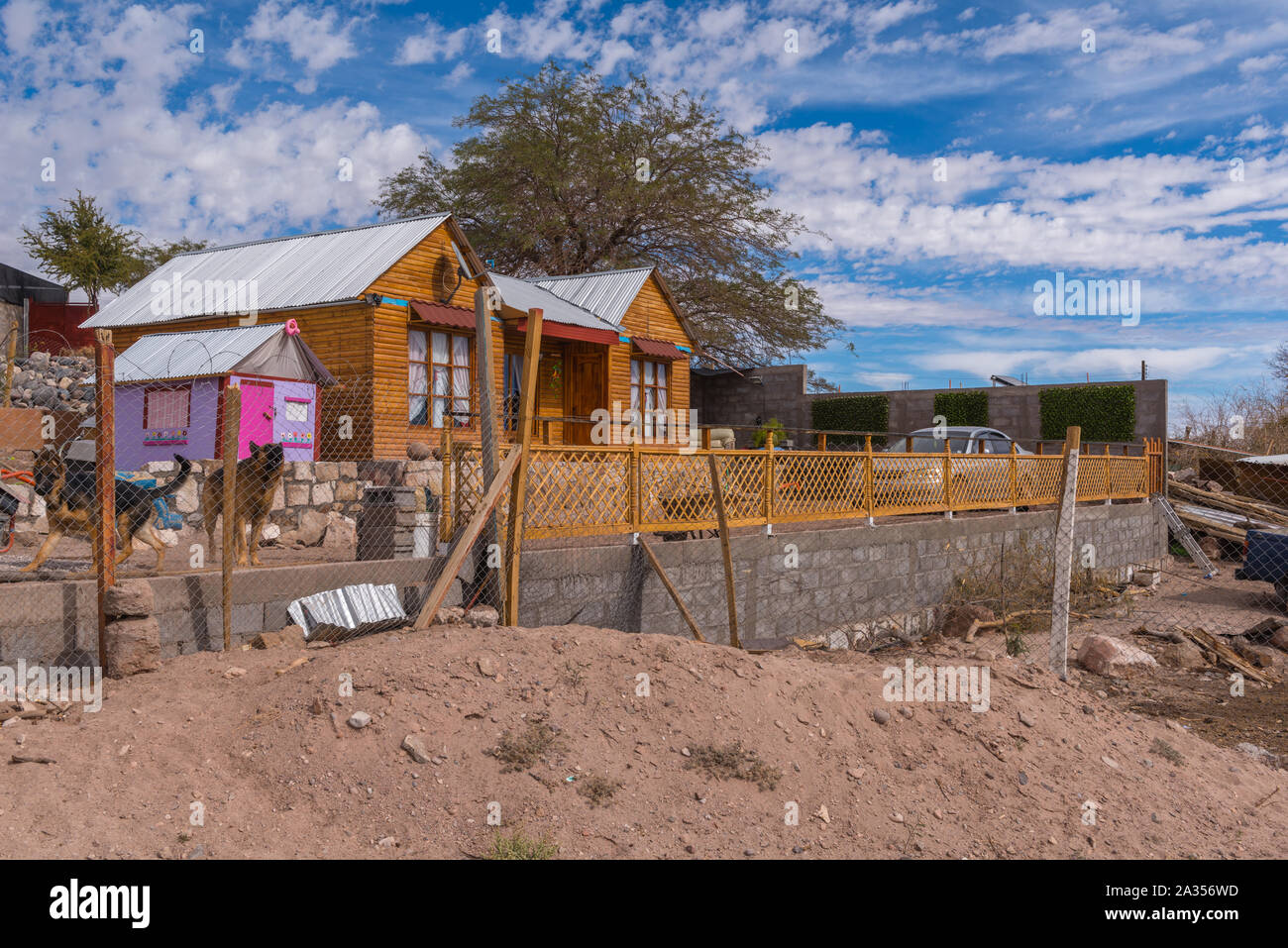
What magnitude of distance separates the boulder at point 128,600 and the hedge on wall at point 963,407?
2287 cm

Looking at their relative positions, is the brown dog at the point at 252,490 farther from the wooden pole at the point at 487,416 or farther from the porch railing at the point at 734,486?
the wooden pole at the point at 487,416

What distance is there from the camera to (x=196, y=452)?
1170cm

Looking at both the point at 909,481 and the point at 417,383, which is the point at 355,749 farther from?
the point at 417,383

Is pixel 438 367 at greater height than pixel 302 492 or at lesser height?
greater

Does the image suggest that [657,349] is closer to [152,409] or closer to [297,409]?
[297,409]

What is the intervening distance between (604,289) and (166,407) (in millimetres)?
9710

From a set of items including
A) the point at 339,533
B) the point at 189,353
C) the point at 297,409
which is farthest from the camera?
the point at 189,353

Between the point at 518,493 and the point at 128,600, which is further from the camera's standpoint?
the point at 518,493

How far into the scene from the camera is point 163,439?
470 inches

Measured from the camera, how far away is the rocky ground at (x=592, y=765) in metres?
3.78

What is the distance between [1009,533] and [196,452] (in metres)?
11.4

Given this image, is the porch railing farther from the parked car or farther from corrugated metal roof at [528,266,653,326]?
corrugated metal roof at [528,266,653,326]

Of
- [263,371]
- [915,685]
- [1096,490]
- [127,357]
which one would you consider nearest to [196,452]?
[263,371]

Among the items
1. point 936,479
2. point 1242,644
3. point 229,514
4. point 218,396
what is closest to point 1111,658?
point 1242,644
